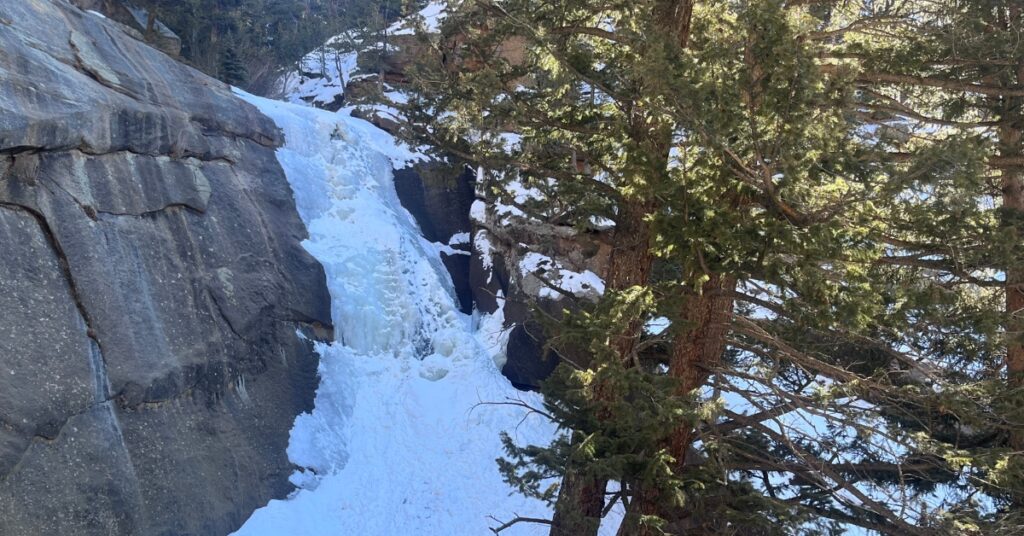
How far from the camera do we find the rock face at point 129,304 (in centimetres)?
862

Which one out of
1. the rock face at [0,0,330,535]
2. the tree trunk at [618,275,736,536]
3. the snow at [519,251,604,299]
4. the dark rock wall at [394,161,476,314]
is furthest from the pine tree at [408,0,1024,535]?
the dark rock wall at [394,161,476,314]

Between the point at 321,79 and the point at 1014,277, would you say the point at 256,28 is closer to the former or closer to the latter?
the point at 321,79

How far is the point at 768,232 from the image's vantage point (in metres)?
4.95

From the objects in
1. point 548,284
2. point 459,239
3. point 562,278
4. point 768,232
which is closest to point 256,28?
point 459,239

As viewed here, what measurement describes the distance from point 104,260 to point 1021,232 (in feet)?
34.3

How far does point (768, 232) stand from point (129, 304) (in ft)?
28.5

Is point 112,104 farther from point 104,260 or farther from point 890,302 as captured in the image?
point 890,302

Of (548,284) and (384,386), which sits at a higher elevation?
(548,284)

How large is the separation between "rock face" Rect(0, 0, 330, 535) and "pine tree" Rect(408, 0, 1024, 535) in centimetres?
544

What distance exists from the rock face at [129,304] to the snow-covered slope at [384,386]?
584mm

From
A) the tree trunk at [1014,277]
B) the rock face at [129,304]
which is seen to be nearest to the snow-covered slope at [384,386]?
the rock face at [129,304]

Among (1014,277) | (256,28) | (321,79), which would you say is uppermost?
(321,79)

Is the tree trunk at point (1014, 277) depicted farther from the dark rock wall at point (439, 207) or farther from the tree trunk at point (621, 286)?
the dark rock wall at point (439, 207)

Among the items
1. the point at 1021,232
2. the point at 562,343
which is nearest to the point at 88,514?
the point at 562,343
